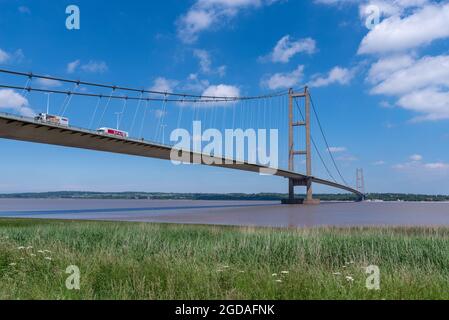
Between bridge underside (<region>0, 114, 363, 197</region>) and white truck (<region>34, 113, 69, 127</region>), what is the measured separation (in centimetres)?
44

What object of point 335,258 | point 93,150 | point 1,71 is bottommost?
point 335,258

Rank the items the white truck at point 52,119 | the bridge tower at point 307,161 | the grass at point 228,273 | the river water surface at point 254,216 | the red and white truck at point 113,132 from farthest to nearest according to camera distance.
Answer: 1. the bridge tower at point 307,161
2. the red and white truck at point 113,132
3. the white truck at point 52,119
4. the river water surface at point 254,216
5. the grass at point 228,273

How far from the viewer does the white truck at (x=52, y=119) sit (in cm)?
3206

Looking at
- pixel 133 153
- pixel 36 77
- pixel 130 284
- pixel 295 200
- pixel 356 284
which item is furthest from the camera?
pixel 295 200

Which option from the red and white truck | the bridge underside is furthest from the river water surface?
the red and white truck

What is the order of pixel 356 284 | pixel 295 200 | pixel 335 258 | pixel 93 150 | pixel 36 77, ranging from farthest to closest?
pixel 295 200 → pixel 93 150 → pixel 36 77 → pixel 335 258 → pixel 356 284

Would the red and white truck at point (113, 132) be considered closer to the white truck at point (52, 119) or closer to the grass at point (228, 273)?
the white truck at point (52, 119)

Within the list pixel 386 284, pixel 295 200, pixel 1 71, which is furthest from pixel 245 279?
pixel 295 200

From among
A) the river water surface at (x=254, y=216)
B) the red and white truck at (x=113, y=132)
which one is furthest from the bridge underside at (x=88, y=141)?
the river water surface at (x=254, y=216)

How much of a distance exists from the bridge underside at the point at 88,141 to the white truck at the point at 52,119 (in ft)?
1.46

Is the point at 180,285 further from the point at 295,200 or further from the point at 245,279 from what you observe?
the point at 295,200

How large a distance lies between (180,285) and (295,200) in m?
Answer: 65.5

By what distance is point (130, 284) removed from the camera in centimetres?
608

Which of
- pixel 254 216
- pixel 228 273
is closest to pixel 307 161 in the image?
pixel 254 216
